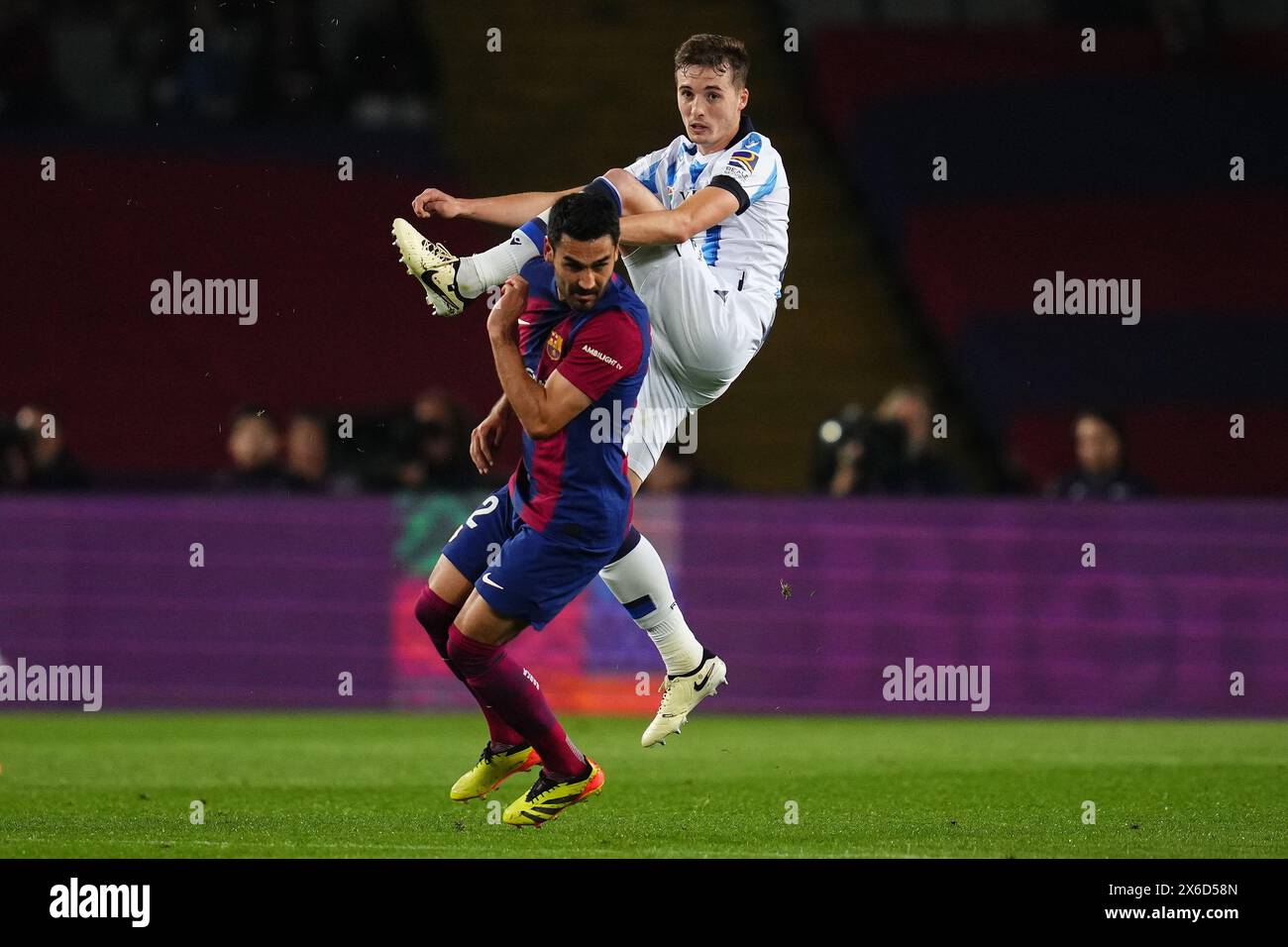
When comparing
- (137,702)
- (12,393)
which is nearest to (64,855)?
(137,702)

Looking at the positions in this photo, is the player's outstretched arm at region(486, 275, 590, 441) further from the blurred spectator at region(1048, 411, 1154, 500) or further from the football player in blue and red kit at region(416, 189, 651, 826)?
the blurred spectator at region(1048, 411, 1154, 500)

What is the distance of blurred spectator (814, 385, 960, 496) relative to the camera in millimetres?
15344

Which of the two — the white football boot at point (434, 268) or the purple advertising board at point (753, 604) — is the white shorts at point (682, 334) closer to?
the white football boot at point (434, 268)

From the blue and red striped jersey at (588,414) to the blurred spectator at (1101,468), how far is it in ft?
21.3

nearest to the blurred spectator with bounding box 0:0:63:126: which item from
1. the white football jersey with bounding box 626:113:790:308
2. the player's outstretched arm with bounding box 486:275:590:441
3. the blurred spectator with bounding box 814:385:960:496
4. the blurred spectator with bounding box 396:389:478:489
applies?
the blurred spectator with bounding box 396:389:478:489

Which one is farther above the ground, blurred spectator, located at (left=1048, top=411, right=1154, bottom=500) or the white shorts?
the white shorts

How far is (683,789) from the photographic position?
1048cm

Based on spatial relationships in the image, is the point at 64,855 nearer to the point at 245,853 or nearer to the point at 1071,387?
the point at 245,853

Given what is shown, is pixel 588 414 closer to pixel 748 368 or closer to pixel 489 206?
pixel 489 206

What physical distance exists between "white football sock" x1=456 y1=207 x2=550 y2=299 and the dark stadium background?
18.6 ft

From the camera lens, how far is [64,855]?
7898mm

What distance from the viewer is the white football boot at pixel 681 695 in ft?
31.0

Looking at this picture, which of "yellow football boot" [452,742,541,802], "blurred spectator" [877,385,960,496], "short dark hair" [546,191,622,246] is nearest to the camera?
"short dark hair" [546,191,622,246]
